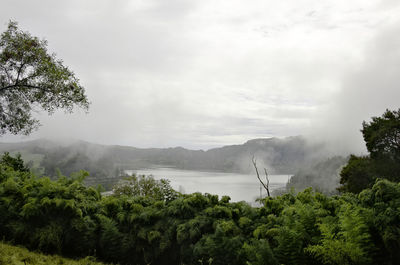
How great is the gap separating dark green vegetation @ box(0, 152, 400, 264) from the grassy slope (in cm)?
37

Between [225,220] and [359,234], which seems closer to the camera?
[359,234]

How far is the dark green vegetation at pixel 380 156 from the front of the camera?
3090cm

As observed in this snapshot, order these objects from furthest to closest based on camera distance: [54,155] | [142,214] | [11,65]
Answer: [54,155] < [11,65] < [142,214]

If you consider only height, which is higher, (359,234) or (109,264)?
(359,234)

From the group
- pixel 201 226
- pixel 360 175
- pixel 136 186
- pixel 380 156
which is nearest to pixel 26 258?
pixel 201 226

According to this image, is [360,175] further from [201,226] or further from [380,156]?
[201,226]

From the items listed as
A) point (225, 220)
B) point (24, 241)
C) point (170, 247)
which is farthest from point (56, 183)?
point (225, 220)

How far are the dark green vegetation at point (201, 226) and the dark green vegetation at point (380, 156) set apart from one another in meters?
30.4

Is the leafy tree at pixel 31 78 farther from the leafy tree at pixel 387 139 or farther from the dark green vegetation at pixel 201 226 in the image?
the leafy tree at pixel 387 139

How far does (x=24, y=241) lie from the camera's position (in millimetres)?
5383

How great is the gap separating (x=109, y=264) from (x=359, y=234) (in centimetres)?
385

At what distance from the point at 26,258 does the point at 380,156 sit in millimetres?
36565

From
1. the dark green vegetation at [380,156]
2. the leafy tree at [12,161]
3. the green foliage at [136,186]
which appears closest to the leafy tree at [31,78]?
the leafy tree at [12,161]

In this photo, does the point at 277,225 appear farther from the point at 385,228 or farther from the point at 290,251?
the point at 385,228
